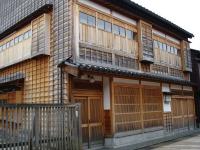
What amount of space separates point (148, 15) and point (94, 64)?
6.94 meters

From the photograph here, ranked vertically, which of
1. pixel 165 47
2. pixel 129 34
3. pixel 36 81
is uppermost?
pixel 129 34

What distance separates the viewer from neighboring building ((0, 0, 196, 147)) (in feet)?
43.6

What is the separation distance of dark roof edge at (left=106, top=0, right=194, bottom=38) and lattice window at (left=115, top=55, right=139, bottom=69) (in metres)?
3.04

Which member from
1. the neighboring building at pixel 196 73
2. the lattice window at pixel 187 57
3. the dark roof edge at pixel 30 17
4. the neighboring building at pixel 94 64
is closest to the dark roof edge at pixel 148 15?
the neighboring building at pixel 94 64

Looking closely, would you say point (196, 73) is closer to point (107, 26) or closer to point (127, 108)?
point (127, 108)

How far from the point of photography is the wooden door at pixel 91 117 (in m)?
13.1

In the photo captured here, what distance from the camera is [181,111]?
2177 centimetres

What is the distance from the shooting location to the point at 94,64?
1390 centimetres

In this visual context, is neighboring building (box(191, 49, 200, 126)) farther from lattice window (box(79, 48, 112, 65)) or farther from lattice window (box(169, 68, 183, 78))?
lattice window (box(79, 48, 112, 65))

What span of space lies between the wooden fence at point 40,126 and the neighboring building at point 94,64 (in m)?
2.35

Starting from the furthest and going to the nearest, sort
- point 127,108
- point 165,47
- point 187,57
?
point 187,57 < point 165,47 < point 127,108

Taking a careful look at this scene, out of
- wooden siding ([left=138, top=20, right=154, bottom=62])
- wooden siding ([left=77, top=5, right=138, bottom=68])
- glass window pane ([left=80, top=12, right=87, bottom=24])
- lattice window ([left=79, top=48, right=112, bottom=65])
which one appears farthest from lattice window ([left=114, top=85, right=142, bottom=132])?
glass window pane ([left=80, top=12, right=87, bottom=24])

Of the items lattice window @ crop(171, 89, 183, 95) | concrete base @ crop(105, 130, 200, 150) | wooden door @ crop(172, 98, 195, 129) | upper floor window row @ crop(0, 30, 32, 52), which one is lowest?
concrete base @ crop(105, 130, 200, 150)

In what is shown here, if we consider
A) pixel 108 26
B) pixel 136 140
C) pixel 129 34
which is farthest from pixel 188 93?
pixel 108 26
